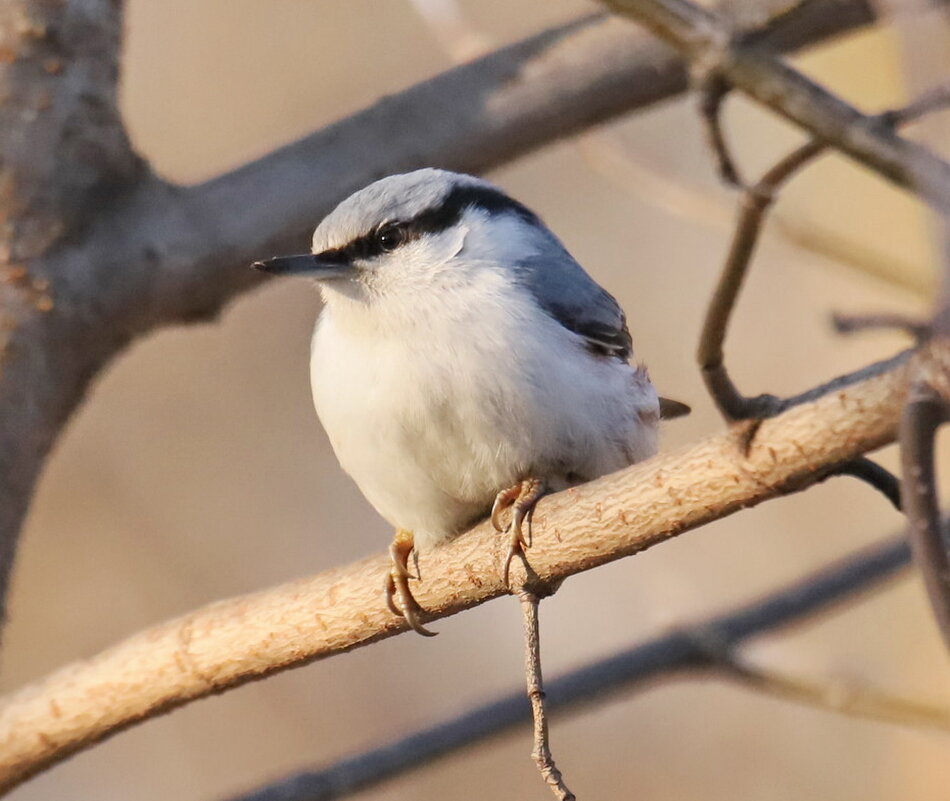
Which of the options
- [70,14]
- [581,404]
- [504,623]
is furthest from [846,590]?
[504,623]

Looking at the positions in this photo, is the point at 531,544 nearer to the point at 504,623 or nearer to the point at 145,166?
the point at 145,166

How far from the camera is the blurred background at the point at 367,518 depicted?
15.4ft

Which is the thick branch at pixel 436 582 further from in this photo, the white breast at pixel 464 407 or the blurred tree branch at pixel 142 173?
the blurred tree branch at pixel 142 173

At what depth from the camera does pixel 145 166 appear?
2.54 metres

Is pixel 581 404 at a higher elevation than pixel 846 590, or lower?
higher

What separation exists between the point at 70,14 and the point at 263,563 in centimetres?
294

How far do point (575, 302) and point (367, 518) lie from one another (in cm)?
310

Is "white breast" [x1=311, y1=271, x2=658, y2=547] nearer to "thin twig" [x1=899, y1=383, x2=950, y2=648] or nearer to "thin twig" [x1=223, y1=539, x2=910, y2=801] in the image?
"thin twig" [x1=223, y1=539, x2=910, y2=801]

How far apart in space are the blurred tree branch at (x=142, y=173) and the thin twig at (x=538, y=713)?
1057mm

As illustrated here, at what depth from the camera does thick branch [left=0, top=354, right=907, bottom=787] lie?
1.34m

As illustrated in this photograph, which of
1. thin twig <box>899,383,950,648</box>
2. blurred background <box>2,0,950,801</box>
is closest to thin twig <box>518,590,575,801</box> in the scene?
thin twig <box>899,383,950,648</box>

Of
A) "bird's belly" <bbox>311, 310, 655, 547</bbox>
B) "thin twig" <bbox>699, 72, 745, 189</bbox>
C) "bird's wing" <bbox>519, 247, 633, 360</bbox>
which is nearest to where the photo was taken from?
"thin twig" <bbox>699, 72, 745, 189</bbox>

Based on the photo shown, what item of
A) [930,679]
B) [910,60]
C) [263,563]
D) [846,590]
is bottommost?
[930,679]

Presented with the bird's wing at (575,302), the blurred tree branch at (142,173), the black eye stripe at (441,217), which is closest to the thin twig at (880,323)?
the bird's wing at (575,302)
